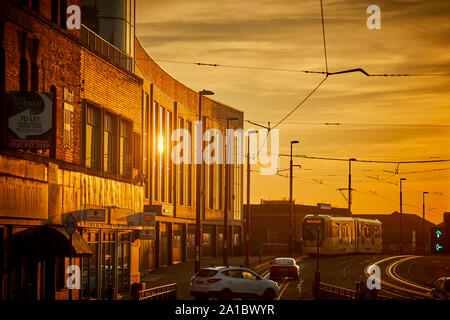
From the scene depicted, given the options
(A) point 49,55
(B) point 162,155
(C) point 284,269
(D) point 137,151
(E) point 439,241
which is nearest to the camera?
(E) point 439,241

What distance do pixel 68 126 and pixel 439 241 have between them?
15.1 metres

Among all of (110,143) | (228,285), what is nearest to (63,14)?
(110,143)

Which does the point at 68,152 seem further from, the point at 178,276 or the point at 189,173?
the point at 189,173

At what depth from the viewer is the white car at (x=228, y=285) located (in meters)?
32.9

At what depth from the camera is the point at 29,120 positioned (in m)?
26.5

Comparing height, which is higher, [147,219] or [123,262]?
[147,219]

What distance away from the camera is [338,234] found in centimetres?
6650

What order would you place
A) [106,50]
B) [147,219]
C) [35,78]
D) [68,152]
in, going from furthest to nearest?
[147,219] → [106,50] → [68,152] → [35,78]

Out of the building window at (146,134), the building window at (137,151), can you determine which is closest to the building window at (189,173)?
the building window at (146,134)

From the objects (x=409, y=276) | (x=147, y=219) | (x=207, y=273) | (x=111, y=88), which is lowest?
(x=409, y=276)

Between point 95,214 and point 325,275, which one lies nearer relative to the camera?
point 95,214

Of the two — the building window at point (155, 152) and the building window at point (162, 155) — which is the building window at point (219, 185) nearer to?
the building window at point (162, 155)
